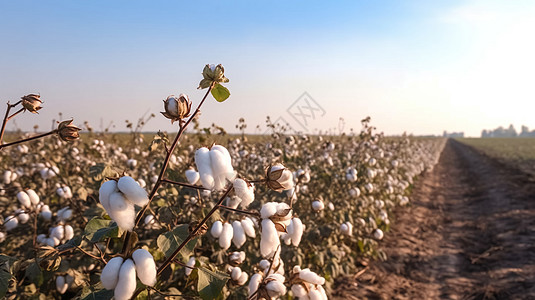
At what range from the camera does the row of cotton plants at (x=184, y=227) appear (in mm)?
1125

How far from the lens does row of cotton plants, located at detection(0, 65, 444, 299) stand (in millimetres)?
1125

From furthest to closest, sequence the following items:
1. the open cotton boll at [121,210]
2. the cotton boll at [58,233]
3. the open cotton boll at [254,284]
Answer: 1. the cotton boll at [58,233]
2. the open cotton boll at [254,284]
3. the open cotton boll at [121,210]

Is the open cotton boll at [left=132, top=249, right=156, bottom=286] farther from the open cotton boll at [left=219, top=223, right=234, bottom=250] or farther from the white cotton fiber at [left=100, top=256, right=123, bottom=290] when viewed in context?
the open cotton boll at [left=219, top=223, right=234, bottom=250]

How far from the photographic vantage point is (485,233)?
23.4 ft

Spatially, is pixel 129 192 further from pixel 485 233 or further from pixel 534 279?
pixel 485 233

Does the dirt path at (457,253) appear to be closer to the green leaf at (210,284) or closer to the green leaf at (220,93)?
the green leaf at (210,284)

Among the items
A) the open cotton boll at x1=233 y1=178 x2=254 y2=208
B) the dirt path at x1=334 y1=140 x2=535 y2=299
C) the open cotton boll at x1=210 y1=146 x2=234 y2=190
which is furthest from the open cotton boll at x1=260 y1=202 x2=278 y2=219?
the dirt path at x1=334 y1=140 x2=535 y2=299

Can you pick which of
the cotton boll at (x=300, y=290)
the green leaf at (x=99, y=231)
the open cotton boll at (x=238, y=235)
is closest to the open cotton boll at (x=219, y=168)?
the green leaf at (x=99, y=231)

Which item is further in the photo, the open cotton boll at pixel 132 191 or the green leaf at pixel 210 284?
the green leaf at pixel 210 284

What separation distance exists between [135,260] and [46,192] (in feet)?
13.2

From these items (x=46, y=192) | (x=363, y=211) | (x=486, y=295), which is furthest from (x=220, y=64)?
(x=363, y=211)

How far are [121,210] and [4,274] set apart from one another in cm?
61

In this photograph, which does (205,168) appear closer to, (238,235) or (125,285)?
(125,285)

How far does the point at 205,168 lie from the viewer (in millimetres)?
1107
